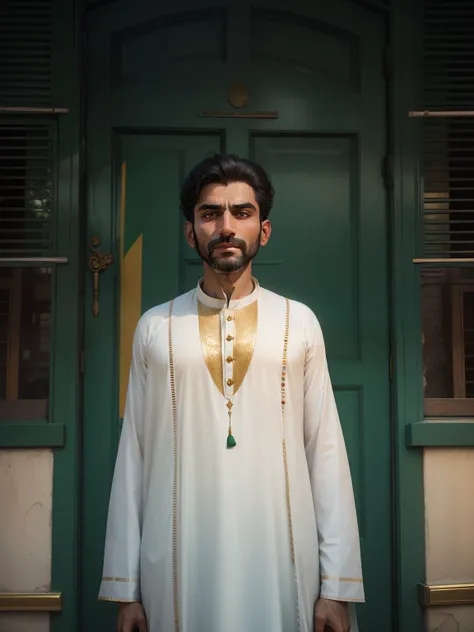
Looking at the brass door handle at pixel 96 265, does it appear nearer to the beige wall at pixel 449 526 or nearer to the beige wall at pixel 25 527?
the beige wall at pixel 25 527

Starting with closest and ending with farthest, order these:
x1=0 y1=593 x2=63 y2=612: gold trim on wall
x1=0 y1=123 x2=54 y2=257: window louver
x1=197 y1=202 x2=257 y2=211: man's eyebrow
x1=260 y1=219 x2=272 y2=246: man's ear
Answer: x1=197 y1=202 x2=257 y2=211: man's eyebrow < x1=260 y1=219 x2=272 y2=246: man's ear < x1=0 y1=593 x2=63 y2=612: gold trim on wall < x1=0 y1=123 x2=54 y2=257: window louver

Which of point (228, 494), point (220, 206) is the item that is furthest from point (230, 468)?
point (220, 206)

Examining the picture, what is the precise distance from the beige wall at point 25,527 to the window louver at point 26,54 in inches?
53.2

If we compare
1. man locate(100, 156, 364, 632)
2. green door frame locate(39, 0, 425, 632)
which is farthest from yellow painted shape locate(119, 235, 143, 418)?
man locate(100, 156, 364, 632)

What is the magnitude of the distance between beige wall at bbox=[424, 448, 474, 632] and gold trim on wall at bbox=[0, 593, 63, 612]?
136 cm

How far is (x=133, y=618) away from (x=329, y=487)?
639 mm

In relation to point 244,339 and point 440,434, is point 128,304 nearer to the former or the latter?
point 244,339

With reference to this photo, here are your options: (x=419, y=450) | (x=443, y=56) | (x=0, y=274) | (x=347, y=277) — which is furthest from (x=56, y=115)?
(x=419, y=450)

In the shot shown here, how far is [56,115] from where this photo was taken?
272 cm

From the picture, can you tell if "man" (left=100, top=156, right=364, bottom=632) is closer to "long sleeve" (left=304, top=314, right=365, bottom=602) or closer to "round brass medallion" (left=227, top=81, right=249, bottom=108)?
"long sleeve" (left=304, top=314, right=365, bottom=602)

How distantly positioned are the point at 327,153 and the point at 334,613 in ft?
5.68

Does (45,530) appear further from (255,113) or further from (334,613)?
(255,113)

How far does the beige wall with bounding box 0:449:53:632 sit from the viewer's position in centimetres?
257

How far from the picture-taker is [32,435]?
259cm
